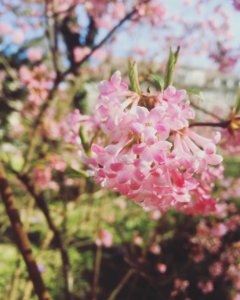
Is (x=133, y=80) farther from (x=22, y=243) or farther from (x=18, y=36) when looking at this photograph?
(x=18, y=36)

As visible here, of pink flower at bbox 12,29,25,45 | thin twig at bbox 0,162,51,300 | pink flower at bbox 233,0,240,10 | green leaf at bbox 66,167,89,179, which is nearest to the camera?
green leaf at bbox 66,167,89,179

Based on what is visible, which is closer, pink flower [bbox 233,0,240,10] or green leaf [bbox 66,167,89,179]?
green leaf [bbox 66,167,89,179]

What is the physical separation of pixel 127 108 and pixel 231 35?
819 centimetres

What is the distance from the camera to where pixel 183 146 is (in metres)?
1.01

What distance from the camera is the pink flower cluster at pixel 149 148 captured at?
2.93 ft

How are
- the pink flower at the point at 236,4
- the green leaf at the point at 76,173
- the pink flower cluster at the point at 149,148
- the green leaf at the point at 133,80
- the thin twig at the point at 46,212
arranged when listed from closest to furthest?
1. the pink flower cluster at the point at 149,148
2. the green leaf at the point at 133,80
3. the green leaf at the point at 76,173
4. the thin twig at the point at 46,212
5. the pink flower at the point at 236,4

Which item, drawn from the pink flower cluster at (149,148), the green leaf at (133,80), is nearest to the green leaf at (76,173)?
the pink flower cluster at (149,148)

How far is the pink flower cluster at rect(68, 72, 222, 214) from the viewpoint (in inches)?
35.2

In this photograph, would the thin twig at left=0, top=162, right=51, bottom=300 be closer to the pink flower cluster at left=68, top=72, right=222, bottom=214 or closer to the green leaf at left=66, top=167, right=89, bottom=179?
the green leaf at left=66, top=167, right=89, bottom=179

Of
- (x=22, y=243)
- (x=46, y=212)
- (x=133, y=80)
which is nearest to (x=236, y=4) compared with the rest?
(x=133, y=80)

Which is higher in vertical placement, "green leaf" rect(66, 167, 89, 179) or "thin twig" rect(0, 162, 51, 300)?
"green leaf" rect(66, 167, 89, 179)

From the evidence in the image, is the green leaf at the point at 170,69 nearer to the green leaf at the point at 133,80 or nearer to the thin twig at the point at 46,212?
the green leaf at the point at 133,80

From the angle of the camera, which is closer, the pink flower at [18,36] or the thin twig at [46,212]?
the thin twig at [46,212]

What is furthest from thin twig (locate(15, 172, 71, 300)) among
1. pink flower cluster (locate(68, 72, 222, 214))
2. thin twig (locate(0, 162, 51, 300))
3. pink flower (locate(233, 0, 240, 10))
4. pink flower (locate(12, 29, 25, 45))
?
pink flower (locate(12, 29, 25, 45))
